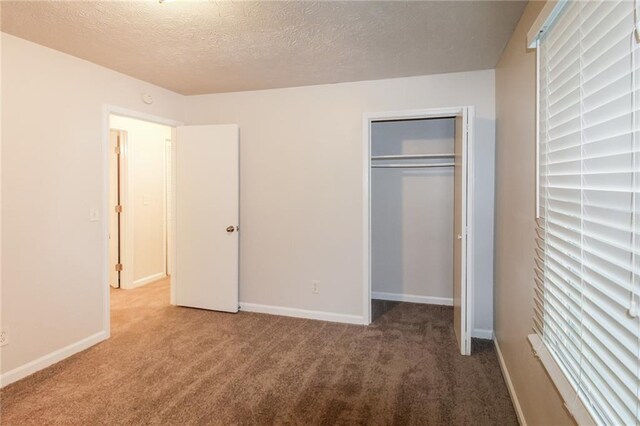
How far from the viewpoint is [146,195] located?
504cm

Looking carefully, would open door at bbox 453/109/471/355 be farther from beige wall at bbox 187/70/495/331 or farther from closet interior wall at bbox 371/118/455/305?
A: closet interior wall at bbox 371/118/455/305

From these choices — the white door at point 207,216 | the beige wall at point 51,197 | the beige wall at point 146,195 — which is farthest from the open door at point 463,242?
the beige wall at point 146,195

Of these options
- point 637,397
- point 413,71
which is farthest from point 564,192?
point 413,71

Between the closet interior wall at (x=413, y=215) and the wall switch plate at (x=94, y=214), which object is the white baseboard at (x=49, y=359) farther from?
the closet interior wall at (x=413, y=215)

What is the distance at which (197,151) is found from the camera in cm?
392

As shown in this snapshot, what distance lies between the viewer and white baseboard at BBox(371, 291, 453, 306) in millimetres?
4129

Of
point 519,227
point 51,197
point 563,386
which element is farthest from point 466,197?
point 51,197

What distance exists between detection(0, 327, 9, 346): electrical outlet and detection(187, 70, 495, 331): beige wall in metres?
1.98

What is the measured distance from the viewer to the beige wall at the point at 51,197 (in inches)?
97.3

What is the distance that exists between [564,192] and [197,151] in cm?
344

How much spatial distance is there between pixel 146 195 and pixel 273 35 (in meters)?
3.46

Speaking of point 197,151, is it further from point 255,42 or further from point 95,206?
point 255,42

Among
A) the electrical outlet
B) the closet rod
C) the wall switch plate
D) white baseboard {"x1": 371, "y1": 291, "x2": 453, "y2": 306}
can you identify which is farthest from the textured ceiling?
white baseboard {"x1": 371, "y1": 291, "x2": 453, "y2": 306}

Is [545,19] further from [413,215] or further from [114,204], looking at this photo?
[114,204]
